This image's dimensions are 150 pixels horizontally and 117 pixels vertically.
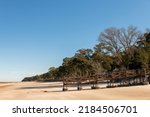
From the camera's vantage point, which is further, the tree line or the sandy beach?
the tree line

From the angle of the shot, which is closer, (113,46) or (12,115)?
(12,115)

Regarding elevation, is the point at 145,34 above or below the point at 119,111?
above

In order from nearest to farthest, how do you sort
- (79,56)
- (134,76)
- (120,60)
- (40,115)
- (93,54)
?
1. (40,115)
2. (134,76)
3. (120,60)
4. (93,54)
5. (79,56)

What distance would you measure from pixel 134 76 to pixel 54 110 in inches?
812

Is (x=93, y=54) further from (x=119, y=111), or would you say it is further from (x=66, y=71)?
(x=119, y=111)

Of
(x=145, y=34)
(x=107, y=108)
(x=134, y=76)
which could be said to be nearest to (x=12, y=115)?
(x=107, y=108)

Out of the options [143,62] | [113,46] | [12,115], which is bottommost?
[12,115]

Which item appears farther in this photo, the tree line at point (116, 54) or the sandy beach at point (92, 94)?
the tree line at point (116, 54)

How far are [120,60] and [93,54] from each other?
34.8 feet

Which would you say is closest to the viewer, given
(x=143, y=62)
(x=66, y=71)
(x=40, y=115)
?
(x=40, y=115)

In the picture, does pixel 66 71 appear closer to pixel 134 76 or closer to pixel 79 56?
pixel 79 56

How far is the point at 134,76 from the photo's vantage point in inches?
1231

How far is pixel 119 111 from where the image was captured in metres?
11.5

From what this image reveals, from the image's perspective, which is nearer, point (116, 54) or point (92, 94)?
point (92, 94)
